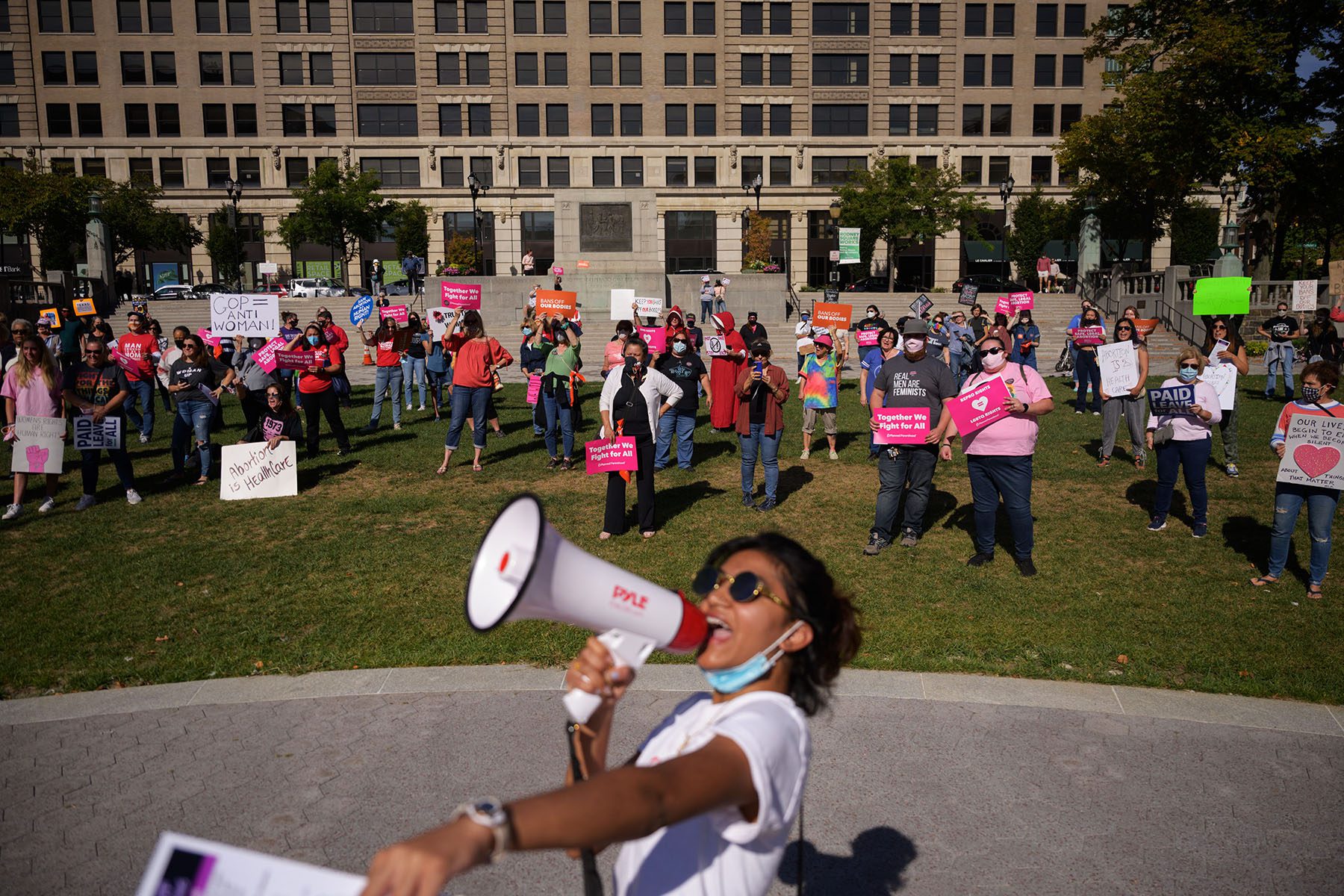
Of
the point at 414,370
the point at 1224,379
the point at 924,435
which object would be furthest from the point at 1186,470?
the point at 414,370

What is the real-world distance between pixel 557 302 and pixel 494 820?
56.8ft

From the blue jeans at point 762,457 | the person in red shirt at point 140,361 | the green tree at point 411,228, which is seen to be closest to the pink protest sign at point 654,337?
the blue jeans at point 762,457

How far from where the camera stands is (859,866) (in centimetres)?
420

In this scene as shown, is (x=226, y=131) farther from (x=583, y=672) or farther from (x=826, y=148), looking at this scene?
(x=583, y=672)

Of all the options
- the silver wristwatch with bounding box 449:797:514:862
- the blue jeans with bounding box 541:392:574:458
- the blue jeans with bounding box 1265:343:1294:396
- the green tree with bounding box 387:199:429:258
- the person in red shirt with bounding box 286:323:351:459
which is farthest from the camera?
the green tree with bounding box 387:199:429:258

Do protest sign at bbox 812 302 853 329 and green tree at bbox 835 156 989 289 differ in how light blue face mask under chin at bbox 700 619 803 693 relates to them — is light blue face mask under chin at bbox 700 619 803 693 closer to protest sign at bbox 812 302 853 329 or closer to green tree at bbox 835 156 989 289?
protest sign at bbox 812 302 853 329

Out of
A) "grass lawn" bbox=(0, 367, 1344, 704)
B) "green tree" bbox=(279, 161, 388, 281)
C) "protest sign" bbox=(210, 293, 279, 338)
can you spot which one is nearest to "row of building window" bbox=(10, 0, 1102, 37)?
"green tree" bbox=(279, 161, 388, 281)

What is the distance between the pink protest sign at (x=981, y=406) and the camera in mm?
8180

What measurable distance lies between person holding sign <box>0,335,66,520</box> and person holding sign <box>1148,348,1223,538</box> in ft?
39.8

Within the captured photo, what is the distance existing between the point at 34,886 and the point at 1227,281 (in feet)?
Answer: 51.3

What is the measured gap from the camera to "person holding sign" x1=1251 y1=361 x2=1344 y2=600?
7605 mm

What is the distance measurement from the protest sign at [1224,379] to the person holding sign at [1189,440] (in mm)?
1189

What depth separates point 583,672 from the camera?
2.13 metres

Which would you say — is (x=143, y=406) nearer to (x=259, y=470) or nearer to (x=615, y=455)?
(x=259, y=470)
